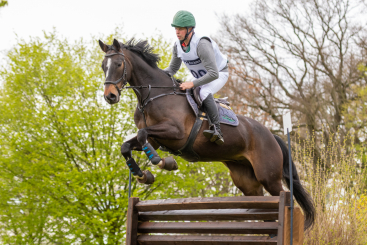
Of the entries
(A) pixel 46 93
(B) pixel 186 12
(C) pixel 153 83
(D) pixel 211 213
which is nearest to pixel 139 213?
(D) pixel 211 213

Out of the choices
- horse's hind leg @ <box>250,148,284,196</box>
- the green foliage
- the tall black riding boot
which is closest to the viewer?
the tall black riding boot

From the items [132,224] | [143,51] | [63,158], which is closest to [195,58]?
[143,51]

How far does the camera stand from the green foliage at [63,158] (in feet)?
27.1

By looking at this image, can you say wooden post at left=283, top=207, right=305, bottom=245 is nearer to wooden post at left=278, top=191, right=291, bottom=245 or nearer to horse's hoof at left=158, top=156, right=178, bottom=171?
wooden post at left=278, top=191, right=291, bottom=245

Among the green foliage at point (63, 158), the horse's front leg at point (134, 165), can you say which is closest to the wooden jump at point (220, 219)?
the horse's front leg at point (134, 165)

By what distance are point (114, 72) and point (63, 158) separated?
5.82 metres

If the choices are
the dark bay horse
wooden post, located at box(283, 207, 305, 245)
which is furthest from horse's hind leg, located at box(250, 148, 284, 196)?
wooden post, located at box(283, 207, 305, 245)

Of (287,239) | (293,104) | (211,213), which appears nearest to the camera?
(287,239)

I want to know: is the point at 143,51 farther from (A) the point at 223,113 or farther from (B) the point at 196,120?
(A) the point at 223,113

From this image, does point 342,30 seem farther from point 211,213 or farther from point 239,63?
point 211,213

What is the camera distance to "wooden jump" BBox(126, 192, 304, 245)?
285 centimetres

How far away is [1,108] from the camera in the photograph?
345 inches

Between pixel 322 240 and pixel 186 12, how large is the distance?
351 centimetres

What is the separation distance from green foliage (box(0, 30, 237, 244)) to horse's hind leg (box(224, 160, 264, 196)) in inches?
172
